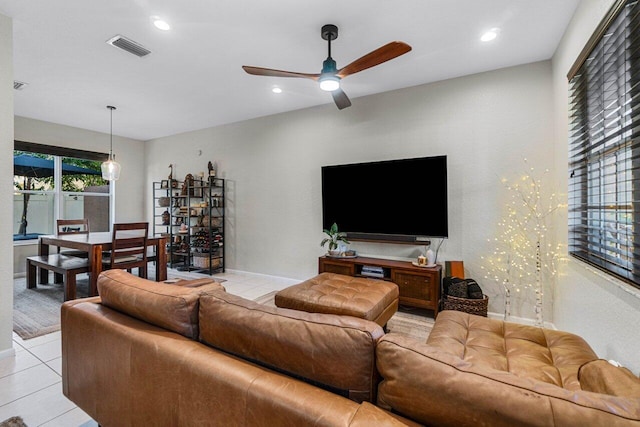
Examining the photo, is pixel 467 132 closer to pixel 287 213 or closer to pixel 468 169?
pixel 468 169

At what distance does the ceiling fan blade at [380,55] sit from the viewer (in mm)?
2000

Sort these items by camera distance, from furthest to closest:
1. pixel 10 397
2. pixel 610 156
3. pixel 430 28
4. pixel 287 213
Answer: pixel 287 213, pixel 430 28, pixel 10 397, pixel 610 156

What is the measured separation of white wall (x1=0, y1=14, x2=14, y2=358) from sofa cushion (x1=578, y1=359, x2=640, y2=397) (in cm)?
357

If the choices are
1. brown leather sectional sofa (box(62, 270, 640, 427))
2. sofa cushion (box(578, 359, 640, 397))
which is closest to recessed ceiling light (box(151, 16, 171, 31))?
brown leather sectional sofa (box(62, 270, 640, 427))

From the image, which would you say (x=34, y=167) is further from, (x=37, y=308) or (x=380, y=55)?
(x=380, y=55)

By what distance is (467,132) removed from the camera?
323 centimetres

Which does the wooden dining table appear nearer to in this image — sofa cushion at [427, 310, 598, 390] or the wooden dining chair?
the wooden dining chair

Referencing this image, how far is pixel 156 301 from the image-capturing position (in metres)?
1.28

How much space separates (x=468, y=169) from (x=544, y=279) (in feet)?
4.37

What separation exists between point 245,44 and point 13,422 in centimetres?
306

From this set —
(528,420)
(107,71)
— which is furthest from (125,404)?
(107,71)

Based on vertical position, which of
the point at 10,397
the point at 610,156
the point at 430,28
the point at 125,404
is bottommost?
the point at 10,397

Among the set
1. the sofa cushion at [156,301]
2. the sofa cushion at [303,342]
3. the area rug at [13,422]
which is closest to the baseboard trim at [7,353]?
the area rug at [13,422]

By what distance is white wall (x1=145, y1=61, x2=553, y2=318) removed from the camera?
3.01m
